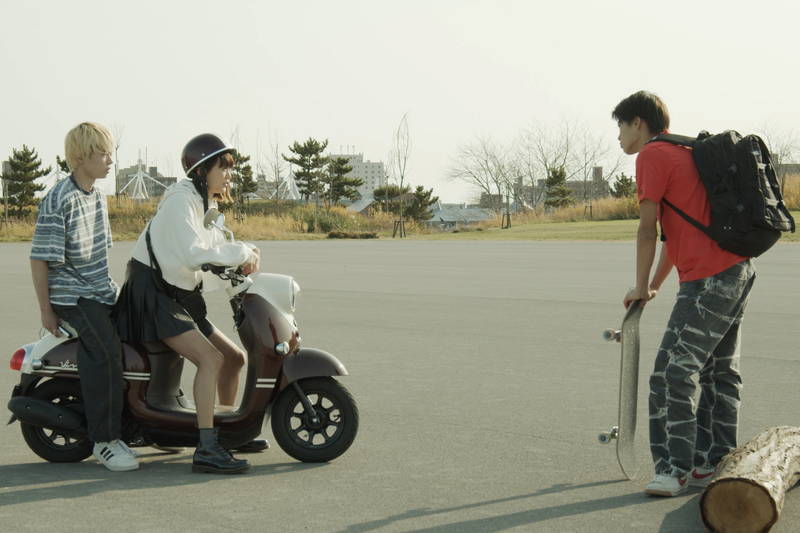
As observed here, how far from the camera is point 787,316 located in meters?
12.2

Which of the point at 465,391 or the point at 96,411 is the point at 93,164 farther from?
the point at 465,391

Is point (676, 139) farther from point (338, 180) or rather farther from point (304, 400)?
point (338, 180)

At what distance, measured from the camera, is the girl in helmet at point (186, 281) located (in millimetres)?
4980

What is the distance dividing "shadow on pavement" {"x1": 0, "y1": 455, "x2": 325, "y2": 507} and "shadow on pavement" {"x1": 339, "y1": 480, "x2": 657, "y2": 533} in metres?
0.97

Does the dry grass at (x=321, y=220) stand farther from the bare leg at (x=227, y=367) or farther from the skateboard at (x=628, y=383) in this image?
the skateboard at (x=628, y=383)

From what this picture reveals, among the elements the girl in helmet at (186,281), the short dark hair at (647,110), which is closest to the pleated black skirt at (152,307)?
the girl in helmet at (186,281)

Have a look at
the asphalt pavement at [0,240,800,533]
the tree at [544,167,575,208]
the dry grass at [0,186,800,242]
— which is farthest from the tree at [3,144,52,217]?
the asphalt pavement at [0,240,800,533]

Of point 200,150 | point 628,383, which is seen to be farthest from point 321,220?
point 628,383

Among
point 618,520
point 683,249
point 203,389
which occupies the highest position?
point 683,249

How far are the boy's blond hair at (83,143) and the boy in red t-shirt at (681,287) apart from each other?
2.36 metres

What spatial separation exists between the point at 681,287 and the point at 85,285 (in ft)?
8.96

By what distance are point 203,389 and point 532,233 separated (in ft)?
141

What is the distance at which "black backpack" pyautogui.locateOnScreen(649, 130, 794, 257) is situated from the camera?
14.8ft

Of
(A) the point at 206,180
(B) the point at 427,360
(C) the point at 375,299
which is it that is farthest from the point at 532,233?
(A) the point at 206,180
